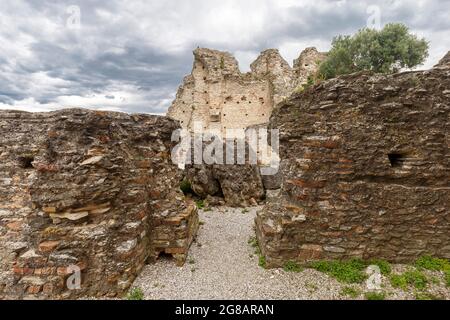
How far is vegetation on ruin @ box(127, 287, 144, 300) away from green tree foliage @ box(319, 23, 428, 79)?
19.3 metres

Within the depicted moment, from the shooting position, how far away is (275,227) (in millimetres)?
4863

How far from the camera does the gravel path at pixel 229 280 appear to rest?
4133 millimetres

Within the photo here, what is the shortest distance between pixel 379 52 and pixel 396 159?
1668 centimetres

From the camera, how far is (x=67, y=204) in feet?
12.9

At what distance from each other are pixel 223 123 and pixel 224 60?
5838 millimetres

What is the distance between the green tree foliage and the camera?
54.1 feet

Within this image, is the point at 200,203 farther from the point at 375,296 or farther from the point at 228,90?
the point at 228,90

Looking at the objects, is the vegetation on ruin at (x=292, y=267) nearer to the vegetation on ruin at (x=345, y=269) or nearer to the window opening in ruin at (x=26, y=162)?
the vegetation on ruin at (x=345, y=269)

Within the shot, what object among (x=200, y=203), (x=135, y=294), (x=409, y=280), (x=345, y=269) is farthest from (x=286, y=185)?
(x=200, y=203)

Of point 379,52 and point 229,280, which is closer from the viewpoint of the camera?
point 229,280

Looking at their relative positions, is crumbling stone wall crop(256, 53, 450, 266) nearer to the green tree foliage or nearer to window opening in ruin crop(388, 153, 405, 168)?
window opening in ruin crop(388, 153, 405, 168)

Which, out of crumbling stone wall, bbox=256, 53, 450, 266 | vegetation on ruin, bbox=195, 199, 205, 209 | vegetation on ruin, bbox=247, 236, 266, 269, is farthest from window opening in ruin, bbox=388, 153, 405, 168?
vegetation on ruin, bbox=195, 199, 205, 209

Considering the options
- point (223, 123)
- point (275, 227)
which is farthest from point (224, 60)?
point (275, 227)
